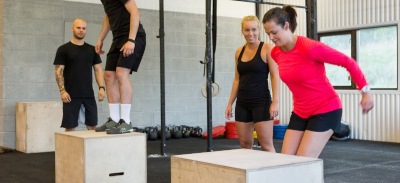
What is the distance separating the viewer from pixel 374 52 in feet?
22.4

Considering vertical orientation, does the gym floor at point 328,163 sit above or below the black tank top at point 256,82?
below

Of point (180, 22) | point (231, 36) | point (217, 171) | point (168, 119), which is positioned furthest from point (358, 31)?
point (217, 171)

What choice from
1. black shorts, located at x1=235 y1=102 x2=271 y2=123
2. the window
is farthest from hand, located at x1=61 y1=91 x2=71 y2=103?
the window

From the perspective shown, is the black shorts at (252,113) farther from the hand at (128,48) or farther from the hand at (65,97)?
the hand at (65,97)

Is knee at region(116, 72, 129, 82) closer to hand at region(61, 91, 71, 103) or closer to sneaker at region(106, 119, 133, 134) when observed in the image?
sneaker at region(106, 119, 133, 134)

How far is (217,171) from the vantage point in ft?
5.83

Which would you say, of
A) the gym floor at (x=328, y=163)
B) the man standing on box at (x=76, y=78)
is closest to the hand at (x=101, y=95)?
the man standing on box at (x=76, y=78)

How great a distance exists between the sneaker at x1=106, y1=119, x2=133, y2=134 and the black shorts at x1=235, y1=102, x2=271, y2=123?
0.71 m

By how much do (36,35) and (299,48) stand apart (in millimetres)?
4756

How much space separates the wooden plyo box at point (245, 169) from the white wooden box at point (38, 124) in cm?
402

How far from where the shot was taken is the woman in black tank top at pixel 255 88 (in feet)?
9.55

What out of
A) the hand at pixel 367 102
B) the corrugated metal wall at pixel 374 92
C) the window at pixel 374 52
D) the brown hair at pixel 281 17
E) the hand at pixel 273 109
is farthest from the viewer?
the window at pixel 374 52

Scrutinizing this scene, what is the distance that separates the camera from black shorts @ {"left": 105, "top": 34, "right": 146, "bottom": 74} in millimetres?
2922

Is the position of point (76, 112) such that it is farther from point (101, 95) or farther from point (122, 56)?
point (122, 56)
